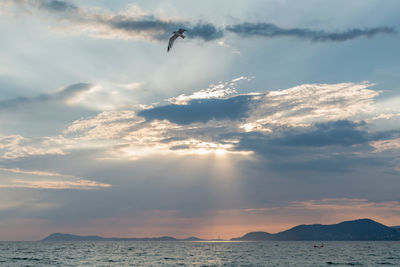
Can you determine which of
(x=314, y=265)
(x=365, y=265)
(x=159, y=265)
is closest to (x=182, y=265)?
(x=159, y=265)

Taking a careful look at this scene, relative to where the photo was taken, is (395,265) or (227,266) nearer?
(227,266)

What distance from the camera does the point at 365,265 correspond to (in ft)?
372

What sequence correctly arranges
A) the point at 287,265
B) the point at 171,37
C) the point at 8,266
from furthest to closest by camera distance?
the point at 287,265, the point at 8,266, the point at 171,37

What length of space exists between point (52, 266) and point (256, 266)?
56173 millimetres

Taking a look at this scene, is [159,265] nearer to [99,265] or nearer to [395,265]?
[99,265]

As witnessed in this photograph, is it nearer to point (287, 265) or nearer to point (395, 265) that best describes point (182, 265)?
point (287, 265)

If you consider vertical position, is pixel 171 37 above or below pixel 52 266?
above

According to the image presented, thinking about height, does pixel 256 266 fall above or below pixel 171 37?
below

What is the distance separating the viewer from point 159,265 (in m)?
109

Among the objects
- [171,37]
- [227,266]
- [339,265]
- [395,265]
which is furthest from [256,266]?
[171,37]

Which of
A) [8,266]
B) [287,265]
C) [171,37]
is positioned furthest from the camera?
[287,265]

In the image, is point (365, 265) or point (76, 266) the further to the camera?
point (365, 265)

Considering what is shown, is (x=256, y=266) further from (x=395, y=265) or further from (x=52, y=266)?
(x=52, y=266)

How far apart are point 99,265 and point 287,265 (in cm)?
5369
